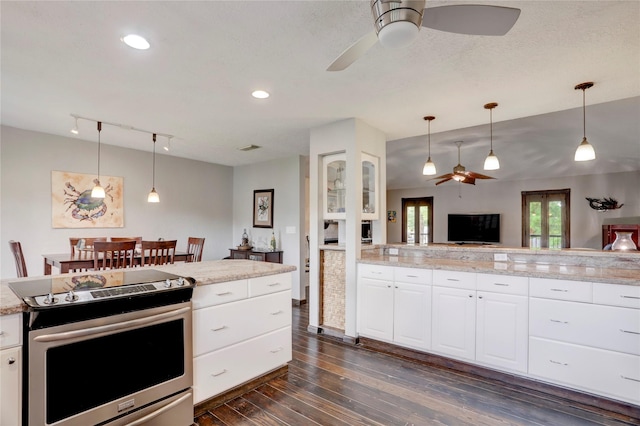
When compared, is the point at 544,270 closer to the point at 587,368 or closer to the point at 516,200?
the point at 587,368

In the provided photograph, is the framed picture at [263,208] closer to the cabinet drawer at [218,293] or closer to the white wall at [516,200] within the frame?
the cabinet drawer at [218,293]

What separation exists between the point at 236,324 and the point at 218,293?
0.29 m

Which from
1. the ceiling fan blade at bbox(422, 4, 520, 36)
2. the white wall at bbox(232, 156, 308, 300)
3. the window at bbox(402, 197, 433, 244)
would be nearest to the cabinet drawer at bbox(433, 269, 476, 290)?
the ceiling fan blade at bbox(422, 4, 520, 36)

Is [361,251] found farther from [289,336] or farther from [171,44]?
[171,44]

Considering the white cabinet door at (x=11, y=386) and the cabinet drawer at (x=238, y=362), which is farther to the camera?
the cabinet drawer at (x=238, y=362)

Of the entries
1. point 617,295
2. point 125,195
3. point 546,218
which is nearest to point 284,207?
point 125,195

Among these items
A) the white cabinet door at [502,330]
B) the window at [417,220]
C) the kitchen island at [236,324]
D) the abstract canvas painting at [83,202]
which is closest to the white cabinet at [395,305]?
the white cabinet door at [502,330]

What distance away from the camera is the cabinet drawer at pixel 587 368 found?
85.3 inches

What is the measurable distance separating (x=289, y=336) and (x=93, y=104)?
2.90 m

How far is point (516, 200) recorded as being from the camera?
776 centimetres

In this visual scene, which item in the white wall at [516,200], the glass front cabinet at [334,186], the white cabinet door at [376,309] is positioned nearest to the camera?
the white cabinet door at [376,309]

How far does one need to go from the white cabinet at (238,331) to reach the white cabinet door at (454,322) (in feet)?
4.44

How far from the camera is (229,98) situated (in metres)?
2.97

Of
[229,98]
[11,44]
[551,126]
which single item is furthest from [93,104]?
[551,126]
